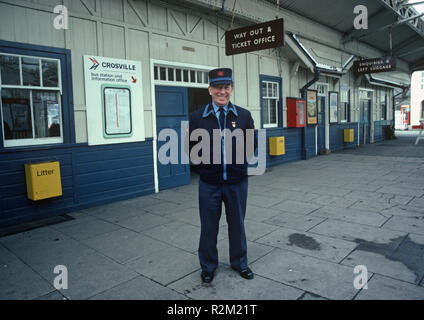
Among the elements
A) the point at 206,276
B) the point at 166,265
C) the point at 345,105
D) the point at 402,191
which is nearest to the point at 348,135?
the point at 345,105

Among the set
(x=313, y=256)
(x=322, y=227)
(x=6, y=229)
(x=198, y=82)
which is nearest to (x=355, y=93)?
(x=198, y=82)

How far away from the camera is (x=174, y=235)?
4828 mm

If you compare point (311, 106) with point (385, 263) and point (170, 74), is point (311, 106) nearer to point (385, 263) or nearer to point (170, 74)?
point (170, 74)

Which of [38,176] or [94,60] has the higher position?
[94,60]

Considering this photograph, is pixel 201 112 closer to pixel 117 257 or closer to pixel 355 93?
pixel 117 257

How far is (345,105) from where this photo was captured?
1638 cm

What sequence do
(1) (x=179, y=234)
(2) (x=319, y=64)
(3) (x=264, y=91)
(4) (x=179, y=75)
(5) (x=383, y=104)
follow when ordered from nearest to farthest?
(1) (x=179, y=234) < (4) (x=179, y=75) < (3) (x=264, y=91) < (2) (x=319, y=64) < (5) (x=383, y=104)

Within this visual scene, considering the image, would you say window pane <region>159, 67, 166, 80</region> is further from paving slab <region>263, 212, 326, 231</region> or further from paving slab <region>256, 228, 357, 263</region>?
paving slab <region>256, 228, 357, 263</region>

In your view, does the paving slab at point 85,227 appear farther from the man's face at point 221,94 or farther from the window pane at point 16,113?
the man's face at point 221,94

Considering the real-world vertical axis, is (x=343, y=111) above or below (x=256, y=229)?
above

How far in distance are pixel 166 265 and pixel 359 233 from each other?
8.84 feet

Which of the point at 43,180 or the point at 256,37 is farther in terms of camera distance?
the point at 256,37
